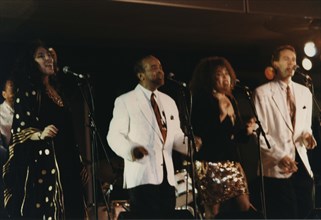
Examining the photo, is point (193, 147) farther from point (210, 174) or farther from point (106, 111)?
point (106, 111)

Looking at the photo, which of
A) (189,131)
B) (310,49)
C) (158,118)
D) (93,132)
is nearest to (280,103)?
(310,49)

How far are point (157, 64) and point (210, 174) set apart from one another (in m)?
0.49

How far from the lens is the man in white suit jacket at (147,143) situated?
2152 millimetres

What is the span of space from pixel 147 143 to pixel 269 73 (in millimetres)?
642

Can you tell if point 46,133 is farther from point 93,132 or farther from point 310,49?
point 310,49

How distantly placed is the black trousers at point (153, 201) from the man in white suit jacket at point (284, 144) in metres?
0.43

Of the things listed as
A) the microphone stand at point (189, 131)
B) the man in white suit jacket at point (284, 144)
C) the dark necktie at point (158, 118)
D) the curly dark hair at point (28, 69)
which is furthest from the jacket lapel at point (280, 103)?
the curly dark hair at point (28, 69)

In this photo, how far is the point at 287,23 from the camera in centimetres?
249

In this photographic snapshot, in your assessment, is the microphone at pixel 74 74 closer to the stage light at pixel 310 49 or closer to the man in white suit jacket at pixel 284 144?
the man in white suit jacket at pixel 284 144

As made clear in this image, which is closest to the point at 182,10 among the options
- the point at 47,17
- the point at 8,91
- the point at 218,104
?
the point at 218,104

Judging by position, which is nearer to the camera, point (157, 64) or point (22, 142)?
point (22, 142)

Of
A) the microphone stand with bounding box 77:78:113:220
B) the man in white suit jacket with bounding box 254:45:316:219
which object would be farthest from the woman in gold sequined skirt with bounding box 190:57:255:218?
the microphone stand with bounding box 77:78:113:220

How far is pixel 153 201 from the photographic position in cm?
216

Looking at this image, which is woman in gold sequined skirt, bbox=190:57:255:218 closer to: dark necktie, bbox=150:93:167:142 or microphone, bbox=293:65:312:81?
dark necktie, bbox=150:93:167:142
